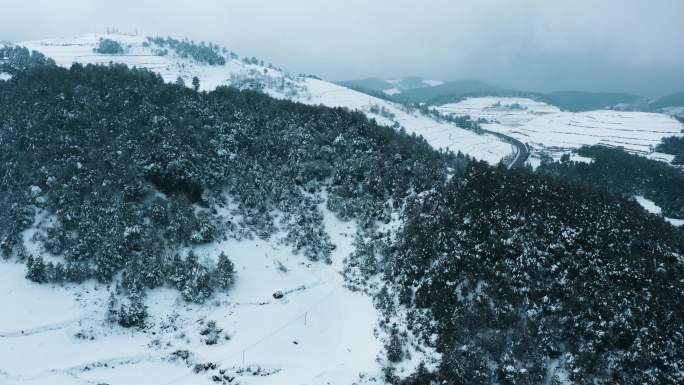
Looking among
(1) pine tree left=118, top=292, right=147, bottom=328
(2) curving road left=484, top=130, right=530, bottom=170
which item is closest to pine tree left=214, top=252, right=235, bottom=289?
(1) pine tree left=118, top=292, right=147, bottom=328

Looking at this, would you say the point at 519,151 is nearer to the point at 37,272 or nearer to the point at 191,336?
the point at 191,336

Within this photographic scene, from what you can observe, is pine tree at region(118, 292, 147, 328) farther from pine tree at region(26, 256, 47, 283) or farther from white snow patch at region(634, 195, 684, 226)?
white snow patch at region(634, 195, 684, 226)

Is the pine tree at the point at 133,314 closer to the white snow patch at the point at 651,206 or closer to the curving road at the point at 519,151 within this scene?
the white snow patch at the point at 651,206

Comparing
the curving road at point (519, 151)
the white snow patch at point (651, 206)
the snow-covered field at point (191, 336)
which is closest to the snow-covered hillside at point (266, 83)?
the curving road at point (519, 151)

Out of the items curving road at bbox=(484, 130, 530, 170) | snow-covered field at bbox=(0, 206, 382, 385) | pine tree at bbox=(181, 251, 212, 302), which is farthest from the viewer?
curving road at bbox=(484, 130, 530, 170)

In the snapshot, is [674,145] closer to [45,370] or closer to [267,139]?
[267,139]

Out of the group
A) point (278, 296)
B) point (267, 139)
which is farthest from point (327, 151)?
point (278, 296)

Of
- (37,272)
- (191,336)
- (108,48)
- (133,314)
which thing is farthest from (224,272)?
(108,48)
